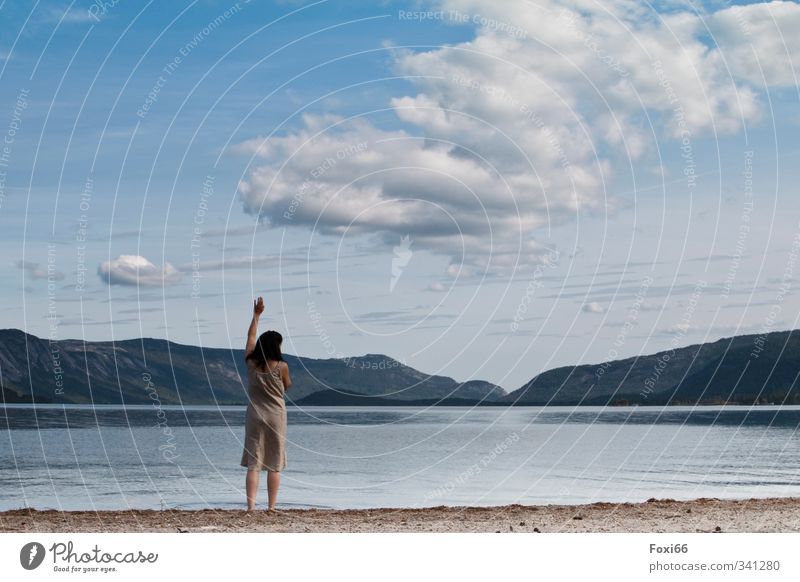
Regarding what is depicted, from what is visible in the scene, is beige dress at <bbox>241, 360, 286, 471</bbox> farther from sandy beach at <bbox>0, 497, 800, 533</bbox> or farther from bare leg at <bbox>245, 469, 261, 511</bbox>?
sandy beach at <bbox>0, 497, 800, 533</bbox>

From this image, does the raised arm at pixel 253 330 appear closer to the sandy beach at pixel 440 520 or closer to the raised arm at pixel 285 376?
the raised arm at pixel 285 376

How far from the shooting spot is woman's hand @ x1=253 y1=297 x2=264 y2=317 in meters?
17.6

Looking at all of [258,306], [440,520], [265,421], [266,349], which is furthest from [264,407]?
[440,520]

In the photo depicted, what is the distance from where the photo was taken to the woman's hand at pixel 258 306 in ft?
57.7

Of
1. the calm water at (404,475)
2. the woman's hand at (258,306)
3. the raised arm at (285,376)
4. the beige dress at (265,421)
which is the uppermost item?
the woman's hand at (258,306)

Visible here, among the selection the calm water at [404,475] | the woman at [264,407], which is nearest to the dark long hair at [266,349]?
the woman at [264,407]

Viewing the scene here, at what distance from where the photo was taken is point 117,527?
1669 centimetres

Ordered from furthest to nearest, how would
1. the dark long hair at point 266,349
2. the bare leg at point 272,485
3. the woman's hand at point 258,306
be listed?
the bare leg at point 272,485
the woman's hand at point 258,306
the dark long hair at point 266,349

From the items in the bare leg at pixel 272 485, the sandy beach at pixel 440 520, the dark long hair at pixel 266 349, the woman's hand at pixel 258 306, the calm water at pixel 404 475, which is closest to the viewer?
the sandy beach at pixel 440 520

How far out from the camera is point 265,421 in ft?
58.3

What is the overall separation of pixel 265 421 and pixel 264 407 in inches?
9.6

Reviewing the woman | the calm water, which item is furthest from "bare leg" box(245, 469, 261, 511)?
the calm water

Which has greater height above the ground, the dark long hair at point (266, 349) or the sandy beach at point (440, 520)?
the dark long hair at point (266, 349)
